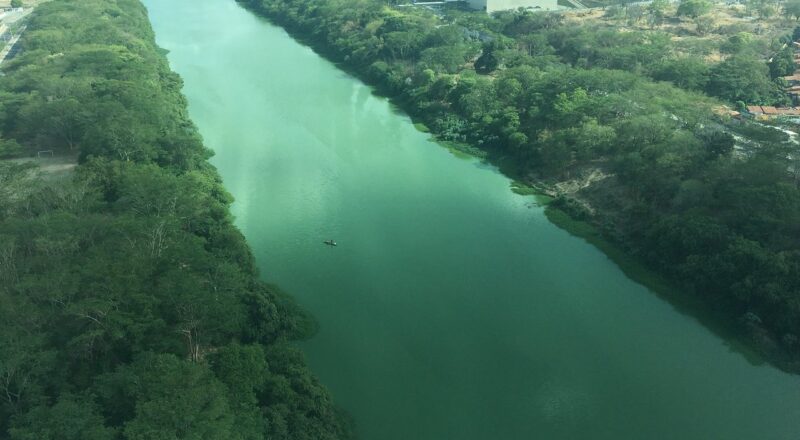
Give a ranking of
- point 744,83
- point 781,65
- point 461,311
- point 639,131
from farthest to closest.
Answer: point 781,65 < point 744,83 < point 639,131 < point 461,311

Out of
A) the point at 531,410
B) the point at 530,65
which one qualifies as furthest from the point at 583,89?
the point at 531,410

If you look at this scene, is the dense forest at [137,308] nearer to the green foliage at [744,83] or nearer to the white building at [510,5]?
the green foliage at [744,83]

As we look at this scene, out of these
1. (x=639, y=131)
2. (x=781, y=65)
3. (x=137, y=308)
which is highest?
(x=781, y=65)

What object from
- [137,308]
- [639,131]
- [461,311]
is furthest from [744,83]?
[137,308]

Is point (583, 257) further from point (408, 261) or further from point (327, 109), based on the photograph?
point (327, 109)

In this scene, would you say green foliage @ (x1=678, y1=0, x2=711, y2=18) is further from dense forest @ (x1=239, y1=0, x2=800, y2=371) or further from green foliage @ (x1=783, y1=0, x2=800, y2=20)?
green foliage @ (x1=783, y1=0, x2=800, y2=20)

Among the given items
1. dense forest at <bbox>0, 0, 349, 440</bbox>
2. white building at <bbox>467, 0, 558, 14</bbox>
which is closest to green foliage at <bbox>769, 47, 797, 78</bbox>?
white building at <bbox>467, 0, 558, 14</bbox>

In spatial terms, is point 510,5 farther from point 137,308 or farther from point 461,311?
point 137,308

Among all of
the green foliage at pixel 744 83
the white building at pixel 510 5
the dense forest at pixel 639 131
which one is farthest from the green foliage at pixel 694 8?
the green foliage at pixel 744 83
